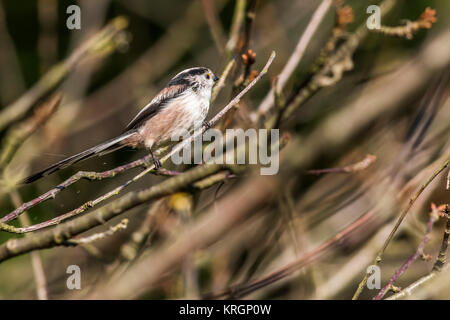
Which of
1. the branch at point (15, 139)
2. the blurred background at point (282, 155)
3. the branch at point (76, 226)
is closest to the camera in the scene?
the branch at point (76, 226)

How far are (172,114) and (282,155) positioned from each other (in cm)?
63

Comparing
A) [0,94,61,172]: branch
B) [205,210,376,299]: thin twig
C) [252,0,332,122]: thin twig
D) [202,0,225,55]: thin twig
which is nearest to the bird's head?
[202,0,225,55]: thin twig

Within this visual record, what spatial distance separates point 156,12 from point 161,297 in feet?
5.98

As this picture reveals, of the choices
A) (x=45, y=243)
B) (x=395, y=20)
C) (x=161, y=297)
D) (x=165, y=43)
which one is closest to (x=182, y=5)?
(x=165, y=43)

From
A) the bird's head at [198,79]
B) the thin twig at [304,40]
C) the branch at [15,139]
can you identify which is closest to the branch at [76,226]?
the branch at [15,139]

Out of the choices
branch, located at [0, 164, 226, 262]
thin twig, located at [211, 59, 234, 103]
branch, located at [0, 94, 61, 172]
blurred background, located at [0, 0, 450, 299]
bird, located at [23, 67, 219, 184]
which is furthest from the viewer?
bird, located at [23, 67, 219, 184]

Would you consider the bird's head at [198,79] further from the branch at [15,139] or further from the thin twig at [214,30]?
the branch at [15,139]

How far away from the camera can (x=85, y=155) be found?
1.88 m

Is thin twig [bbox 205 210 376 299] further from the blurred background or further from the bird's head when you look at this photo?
the bird's head

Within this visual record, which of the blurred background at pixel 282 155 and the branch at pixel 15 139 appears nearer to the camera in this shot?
the branch at pixel 15 139

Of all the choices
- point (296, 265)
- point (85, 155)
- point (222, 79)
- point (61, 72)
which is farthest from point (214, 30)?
point (296, 265)

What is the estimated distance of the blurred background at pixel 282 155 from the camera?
2025 mm

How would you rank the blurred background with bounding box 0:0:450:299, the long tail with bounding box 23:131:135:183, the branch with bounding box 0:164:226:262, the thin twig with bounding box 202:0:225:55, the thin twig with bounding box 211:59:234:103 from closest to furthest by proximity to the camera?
the branch with bounding box 0:164:226:262 < the long tail with bounding box 23:131:135:183 < the thin twig with bounding box 211:59:234:103 < the blurred background with bounding box 0:0:450:299 < the thin twig with bounding box 202:0:225:55

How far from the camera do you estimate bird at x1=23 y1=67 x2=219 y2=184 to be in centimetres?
215
